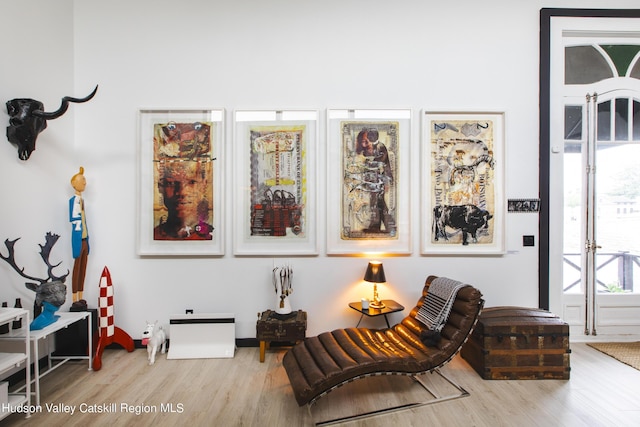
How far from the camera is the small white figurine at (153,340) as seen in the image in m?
2.88

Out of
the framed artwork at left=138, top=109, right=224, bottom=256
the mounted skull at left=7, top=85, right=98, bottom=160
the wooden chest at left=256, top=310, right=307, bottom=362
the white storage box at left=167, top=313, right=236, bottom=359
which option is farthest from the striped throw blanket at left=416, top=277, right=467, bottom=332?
the mounted skull at left=7, top=85, right=98, bottom=160

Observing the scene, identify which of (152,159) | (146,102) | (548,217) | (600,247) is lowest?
(600,247)

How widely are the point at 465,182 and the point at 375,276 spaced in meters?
1.41

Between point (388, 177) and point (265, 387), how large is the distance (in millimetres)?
2271

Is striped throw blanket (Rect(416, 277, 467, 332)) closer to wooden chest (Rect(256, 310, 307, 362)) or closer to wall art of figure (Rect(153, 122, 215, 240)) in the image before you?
wooden chest (Rect(256, 310, 307, 362))

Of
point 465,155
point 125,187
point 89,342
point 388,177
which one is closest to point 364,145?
point 388,177

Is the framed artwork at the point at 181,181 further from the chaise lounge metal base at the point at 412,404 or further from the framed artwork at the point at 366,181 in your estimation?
the chaise lounge metal base at the point at 412,404

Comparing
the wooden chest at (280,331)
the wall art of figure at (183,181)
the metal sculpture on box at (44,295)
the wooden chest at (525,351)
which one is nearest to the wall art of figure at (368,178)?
the wooden chest at (280,331)

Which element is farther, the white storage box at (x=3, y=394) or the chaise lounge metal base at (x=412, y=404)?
the chaise lounge metal base at (x=412, y=404)

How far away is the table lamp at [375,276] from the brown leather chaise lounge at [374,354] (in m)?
0.34

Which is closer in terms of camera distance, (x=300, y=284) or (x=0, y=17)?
(x=0, y=17)

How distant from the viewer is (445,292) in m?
2.60

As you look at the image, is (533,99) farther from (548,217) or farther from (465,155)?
(548,217)

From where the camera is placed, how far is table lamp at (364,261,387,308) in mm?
2951
